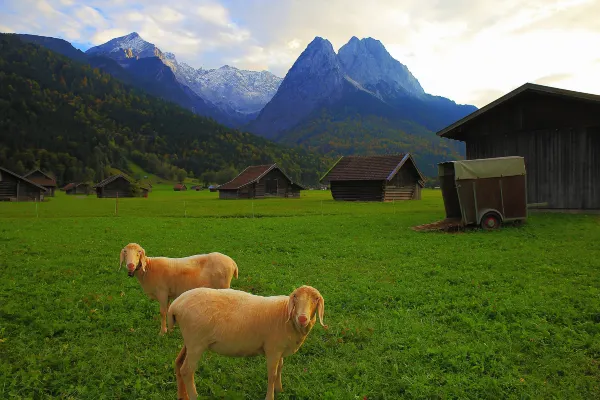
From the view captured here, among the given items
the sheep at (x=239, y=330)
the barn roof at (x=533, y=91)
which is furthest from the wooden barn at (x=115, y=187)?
the sheep at (x=239, y=330)

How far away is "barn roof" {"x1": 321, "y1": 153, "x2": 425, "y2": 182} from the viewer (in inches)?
1961

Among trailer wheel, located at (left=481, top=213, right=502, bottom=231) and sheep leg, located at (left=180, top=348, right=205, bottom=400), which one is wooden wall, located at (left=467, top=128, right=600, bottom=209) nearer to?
trailer wheel, located at (left=481, top=213, right=502, bottom=231)

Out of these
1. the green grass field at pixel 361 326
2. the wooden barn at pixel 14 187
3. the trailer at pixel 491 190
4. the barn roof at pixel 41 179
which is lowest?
the green grass field at pixel 361 326

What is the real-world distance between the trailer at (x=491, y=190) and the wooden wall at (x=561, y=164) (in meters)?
5.60

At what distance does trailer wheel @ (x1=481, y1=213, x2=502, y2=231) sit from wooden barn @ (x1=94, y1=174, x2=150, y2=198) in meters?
76.0

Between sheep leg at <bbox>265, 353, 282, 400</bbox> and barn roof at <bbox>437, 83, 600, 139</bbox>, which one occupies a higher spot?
barn roof at <bbox>437, 83, 600, 139</bbox>

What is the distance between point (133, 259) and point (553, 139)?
2459 cm

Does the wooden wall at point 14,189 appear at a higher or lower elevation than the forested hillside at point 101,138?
lower

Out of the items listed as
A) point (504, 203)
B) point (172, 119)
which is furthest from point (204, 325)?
point (172, 119)

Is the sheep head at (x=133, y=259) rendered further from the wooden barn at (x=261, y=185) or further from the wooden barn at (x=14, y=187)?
the wooden barn at (x=14, y=187)

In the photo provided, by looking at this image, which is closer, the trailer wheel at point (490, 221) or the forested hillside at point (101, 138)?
the trailer wheel at point (490, 221)

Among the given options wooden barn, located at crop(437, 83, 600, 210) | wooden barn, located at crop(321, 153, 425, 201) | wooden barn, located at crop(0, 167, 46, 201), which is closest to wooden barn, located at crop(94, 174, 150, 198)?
wooden barn, located at crop(0, 167, 46, 201)

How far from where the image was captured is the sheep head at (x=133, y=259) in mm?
7777

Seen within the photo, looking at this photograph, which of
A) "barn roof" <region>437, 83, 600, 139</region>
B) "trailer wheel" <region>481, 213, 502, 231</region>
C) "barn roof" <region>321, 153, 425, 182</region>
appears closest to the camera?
"trailer wheel" <region>481, 213, 502, 231</region>
